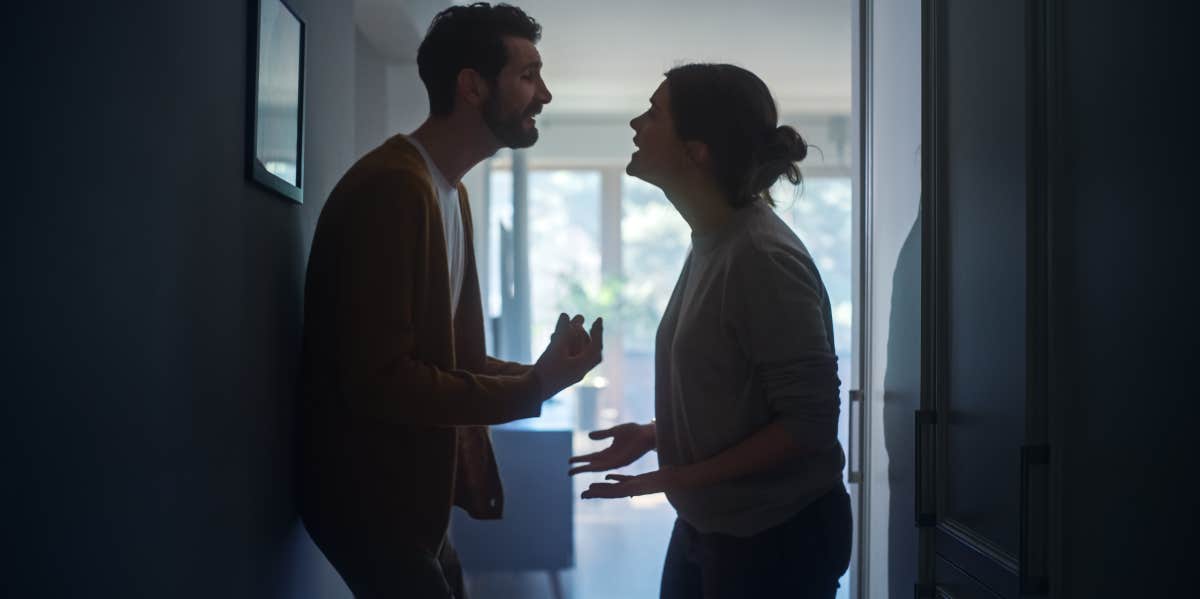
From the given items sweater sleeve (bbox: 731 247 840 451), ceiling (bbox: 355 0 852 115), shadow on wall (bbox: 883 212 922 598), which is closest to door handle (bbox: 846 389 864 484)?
shadow on wall (bbox: 883 212 922 598)

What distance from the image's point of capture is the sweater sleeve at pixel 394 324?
133 centimetres

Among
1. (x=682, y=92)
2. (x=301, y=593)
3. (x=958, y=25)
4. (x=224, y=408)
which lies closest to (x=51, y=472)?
(x=224, y=408)

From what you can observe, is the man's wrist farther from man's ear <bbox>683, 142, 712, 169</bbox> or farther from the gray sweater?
man's ear <bbox>683, 142, 712, 169</bbox>

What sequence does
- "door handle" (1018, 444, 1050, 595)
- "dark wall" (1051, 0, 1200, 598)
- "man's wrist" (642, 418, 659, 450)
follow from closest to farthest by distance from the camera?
"dark wall" (1051, 0, 1200, 598), "door handle" (1018, 444, 1050, 595), "man's wrist" (642, 418, 659, 450)

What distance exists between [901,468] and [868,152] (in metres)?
0.76

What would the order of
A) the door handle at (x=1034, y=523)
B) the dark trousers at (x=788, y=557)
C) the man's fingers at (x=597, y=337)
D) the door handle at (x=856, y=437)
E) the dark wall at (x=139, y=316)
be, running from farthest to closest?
1. the door handle at (x=856, y=437)
2. the man's fingers at (x=597, y=337)
3. the dark trousers at (x=788, y=557)
4. the door handle at (x=1034, y=523)
5. the dark wall at (x=139, y=316)

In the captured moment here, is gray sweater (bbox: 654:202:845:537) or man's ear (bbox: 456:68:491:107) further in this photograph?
man's ear (bbox: 456:68:491:107)

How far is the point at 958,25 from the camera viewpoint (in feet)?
5.05

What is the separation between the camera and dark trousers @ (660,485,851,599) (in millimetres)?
1443

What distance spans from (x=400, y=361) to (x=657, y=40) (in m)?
4.90

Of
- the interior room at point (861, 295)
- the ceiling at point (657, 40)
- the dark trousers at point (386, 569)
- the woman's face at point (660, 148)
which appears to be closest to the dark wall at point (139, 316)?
the interior room at point (861, 295)

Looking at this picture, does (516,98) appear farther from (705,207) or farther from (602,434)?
(602,434)

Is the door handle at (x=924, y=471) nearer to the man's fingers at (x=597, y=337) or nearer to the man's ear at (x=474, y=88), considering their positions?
the man's fingers at (x=597, y=337)

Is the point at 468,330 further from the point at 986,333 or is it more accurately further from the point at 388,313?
the point at 986,333
